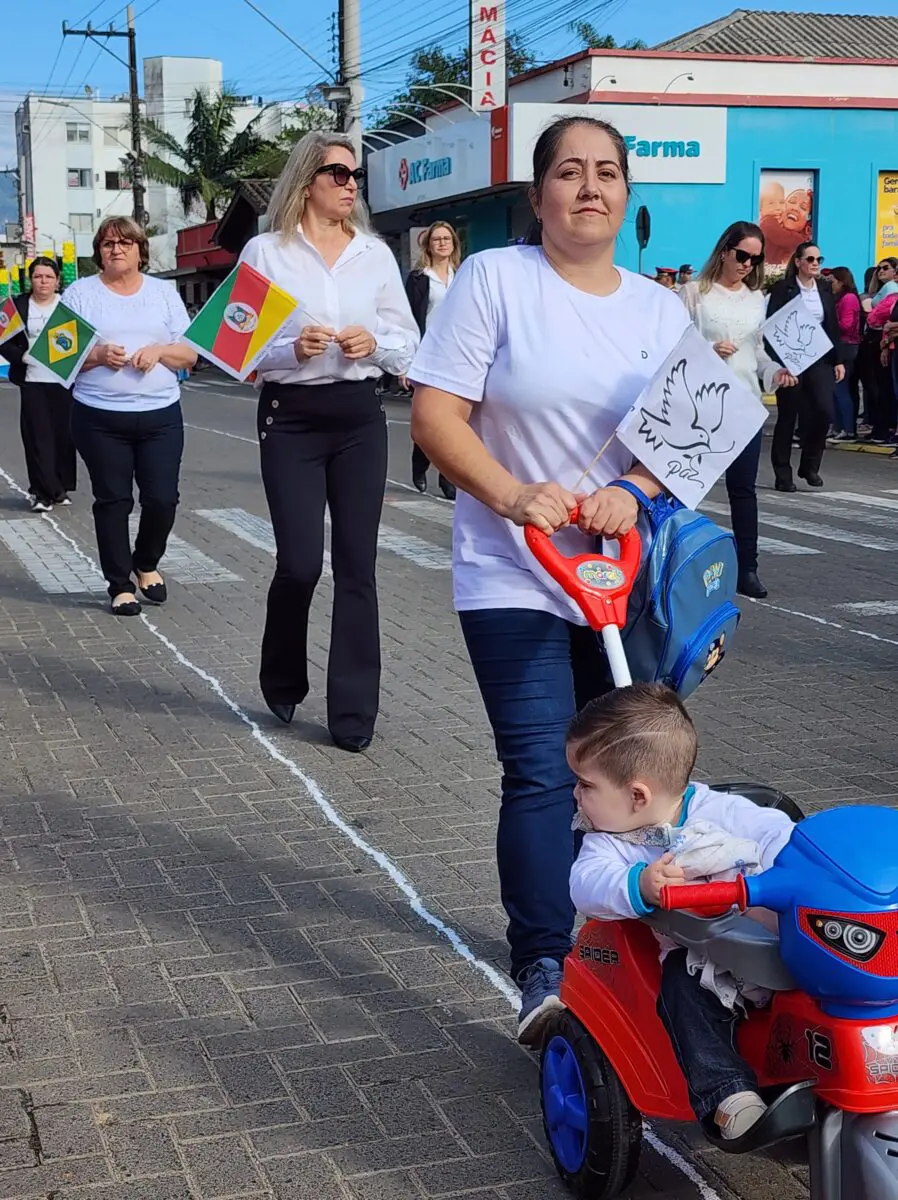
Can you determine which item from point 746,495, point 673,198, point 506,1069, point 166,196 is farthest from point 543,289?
point 166,196

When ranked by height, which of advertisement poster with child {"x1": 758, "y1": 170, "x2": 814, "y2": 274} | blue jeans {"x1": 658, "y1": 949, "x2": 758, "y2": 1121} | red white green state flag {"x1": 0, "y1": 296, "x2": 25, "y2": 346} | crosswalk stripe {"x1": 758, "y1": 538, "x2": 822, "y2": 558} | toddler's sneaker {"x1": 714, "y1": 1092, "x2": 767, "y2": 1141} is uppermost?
advertisement poster with child {"x1": 758, "y1": 170, "x2": 814, "y2": 274}

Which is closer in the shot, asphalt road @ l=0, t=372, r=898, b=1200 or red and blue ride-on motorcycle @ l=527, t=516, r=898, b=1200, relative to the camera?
red and blue ride-on motorcycle @ l=527, t=516, r=898, b=1200

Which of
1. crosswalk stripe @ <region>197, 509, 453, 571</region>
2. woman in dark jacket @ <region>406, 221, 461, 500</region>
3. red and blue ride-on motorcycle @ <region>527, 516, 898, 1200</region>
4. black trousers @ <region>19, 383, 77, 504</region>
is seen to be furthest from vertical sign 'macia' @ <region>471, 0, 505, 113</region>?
red and blue ride-on motorcycle @ <region>527, 516, 898, 1200</region>

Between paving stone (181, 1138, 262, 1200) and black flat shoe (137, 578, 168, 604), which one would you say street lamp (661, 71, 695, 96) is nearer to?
black flat shoe (137, 578, 168, 604)

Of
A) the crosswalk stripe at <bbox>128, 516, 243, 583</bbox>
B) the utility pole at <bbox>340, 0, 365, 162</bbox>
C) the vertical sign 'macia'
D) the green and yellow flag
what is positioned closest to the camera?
the green and yellow flag

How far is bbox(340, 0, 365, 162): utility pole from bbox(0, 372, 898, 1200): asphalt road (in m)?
24.4

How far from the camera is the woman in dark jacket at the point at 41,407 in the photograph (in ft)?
43.8

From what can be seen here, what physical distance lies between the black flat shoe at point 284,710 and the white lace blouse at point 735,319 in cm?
349

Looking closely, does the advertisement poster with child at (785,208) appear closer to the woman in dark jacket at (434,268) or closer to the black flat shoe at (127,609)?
the woman in dark jacket at (434,268)

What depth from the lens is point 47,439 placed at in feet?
44.8

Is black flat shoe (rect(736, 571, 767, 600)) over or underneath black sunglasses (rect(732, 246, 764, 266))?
underneath

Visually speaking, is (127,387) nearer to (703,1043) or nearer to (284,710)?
(284,710)

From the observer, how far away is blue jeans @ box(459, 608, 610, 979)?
3.51m

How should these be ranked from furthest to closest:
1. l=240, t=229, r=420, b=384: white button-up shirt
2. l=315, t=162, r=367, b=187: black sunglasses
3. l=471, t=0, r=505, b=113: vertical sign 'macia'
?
l=471, t=0, r=505, b=113: vertical sign 'macia', l=240, t=229, r=420, b=384: white button-up shirt, l=315, t=162, r=367, b=187: black sunglasses
